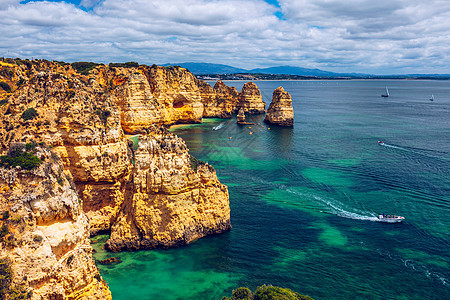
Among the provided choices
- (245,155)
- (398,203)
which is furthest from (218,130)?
(398,203)

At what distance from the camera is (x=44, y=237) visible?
17047 millimetres

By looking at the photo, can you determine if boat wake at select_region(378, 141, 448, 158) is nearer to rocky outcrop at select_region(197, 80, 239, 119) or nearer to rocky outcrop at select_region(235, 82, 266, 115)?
rocky outcrop at select_region(197, 80, 239, 119)

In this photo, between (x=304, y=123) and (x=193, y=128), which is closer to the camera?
(x=193, y=128)

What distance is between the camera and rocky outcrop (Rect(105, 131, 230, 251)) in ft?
108

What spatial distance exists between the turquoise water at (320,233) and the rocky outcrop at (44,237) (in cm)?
1019

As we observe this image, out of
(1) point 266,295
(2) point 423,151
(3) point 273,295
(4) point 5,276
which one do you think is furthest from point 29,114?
(2) point 423,151

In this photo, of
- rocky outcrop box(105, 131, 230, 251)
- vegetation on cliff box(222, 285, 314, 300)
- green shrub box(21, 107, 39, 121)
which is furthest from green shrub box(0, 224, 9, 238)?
rocky outcrop box(105, 131, 230, 251)

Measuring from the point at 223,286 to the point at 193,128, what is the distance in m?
81.1

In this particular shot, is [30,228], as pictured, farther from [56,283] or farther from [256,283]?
[256,283]

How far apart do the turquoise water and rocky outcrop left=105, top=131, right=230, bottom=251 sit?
4.49ft

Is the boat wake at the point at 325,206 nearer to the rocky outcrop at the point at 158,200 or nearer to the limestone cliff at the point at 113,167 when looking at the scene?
the limestone cliff at the point at 113,167

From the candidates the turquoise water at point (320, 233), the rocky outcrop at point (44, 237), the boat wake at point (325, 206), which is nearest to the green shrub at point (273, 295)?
the turquoise water at point (320, 233)

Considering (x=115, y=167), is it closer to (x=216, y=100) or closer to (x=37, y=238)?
(x=37, y=238)

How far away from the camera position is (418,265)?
3228 centimetres
